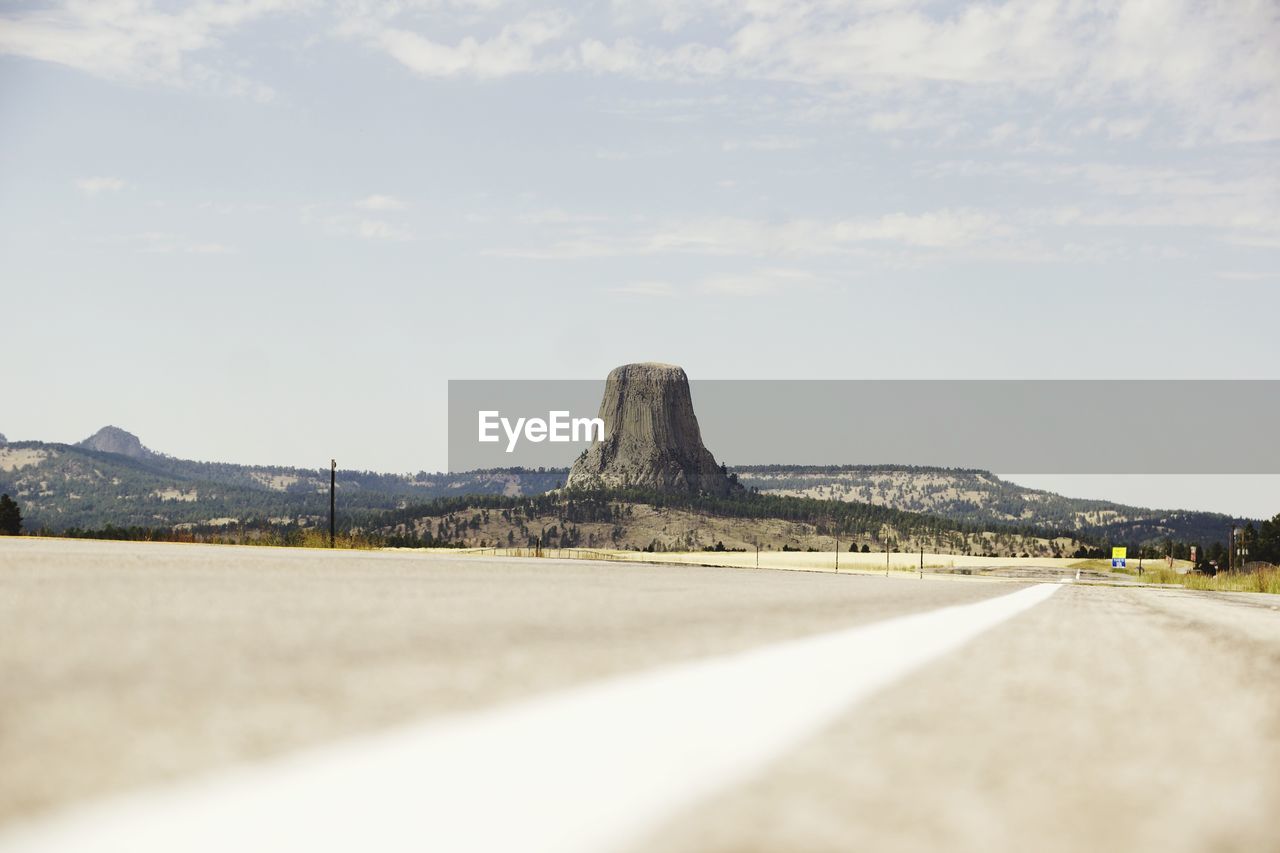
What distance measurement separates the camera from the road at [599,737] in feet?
6.52

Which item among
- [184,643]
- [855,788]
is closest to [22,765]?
[855,788]

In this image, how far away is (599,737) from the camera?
2.93m

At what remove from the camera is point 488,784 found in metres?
2.29

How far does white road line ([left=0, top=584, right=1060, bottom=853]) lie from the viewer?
1.81m

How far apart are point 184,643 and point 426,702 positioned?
1.53 metres

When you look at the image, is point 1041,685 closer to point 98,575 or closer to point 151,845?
point 151,845

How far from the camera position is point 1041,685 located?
455cm

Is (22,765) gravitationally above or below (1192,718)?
above

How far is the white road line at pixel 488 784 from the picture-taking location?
71.4 inches

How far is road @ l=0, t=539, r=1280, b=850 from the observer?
1.99 meters

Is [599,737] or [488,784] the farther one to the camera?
[599,737]

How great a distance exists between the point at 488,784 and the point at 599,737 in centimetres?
66

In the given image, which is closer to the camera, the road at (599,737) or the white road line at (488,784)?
the white road line at (488,784)

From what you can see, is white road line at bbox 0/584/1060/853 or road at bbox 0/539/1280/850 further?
road at bbox 0/539/1280/850
